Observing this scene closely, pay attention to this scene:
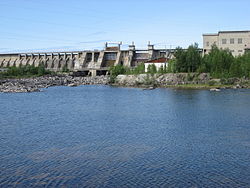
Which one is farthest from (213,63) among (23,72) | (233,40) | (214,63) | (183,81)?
(23,72)

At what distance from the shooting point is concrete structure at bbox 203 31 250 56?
225ft

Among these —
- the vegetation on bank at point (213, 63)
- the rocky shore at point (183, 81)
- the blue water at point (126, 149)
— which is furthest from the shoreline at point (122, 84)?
the blue water at point (126, 149)

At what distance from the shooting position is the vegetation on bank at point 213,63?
5956 centimetres

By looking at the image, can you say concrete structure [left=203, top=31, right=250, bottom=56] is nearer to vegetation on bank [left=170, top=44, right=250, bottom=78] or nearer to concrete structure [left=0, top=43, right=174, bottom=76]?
vegetation on bank [left=170, top=44, right=250, bottom=78]

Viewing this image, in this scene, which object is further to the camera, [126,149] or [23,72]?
[23,72]

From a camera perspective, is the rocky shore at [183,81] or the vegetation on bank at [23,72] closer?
the rocky shore at [183,81]

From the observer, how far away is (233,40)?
69312 millimetres

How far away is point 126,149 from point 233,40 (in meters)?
57.3

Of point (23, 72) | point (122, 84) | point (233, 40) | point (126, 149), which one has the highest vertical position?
point (233, 40)

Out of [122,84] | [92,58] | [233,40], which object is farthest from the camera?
[92,58]

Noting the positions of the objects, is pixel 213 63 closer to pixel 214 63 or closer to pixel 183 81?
pixel 214 63

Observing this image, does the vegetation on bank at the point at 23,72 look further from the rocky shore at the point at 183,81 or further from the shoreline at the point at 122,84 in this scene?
the rocky shore at the point at 183,81

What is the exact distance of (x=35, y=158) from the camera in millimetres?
16125

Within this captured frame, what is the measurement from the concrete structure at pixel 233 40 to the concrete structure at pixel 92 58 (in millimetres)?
21960
